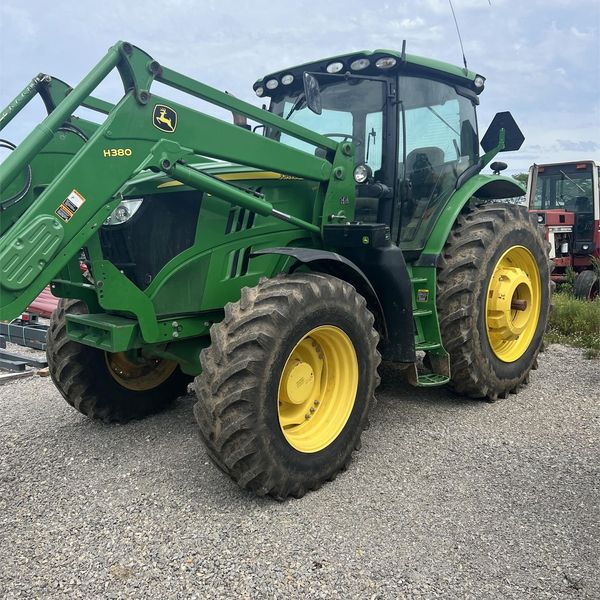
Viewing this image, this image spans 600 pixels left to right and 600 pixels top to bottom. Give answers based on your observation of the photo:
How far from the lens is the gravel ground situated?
2.47 m

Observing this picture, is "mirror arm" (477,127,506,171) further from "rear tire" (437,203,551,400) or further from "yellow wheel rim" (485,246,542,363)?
"yellow wheel rim" (485,246,542,363)

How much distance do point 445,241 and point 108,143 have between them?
254cm

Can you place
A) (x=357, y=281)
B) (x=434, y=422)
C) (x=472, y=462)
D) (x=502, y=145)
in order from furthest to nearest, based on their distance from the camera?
1. (x=502, y=145)
2. (x=434, y=422)
3. (x=357, y=281)
4. (x=472, y=462)

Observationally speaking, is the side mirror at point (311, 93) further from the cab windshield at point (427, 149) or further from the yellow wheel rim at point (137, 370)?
the yellow wheel rim at point (137, 370)

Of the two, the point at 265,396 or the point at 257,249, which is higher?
the point at 257,249

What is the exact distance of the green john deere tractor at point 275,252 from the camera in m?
2.91

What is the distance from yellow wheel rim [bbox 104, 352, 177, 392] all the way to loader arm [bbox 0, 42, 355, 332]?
73 centimetres

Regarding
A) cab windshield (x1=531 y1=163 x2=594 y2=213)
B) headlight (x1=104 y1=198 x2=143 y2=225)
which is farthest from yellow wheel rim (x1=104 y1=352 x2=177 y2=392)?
cab windshield (x1=531 y1=163 x2=594 y2=213)

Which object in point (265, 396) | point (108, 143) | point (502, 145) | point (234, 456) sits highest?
point (502, 145)

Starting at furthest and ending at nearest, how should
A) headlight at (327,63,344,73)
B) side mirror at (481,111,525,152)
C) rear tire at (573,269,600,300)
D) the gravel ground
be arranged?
rear tire at (573,269,600,300) < side mirror at (481,111,525,152) < headlight at (327,63,344,73) < the gravel ground

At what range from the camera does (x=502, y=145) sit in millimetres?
4957

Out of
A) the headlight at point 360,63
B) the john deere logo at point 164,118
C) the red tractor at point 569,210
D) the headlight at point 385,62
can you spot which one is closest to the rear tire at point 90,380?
the john deere logo at point 164,118

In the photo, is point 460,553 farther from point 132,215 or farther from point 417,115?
point 417,115

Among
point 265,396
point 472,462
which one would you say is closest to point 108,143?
point 265,396
